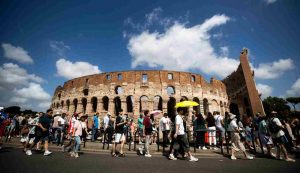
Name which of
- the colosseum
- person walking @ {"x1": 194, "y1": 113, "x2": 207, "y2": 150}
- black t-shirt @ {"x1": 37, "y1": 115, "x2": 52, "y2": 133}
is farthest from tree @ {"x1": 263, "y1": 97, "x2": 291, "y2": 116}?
black t-shirt @ {"x1": 37, "y1": 115, "x2": 52, "y2": 133}

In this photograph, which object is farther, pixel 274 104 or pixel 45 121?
pixel 274 104

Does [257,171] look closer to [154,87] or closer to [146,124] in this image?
[146,124]

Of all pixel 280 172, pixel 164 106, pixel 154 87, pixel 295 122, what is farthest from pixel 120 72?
pixel 280 172

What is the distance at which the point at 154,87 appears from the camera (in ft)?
71.8

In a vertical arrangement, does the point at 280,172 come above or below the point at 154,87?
below

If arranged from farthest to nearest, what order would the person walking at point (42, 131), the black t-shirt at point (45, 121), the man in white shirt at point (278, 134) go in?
1. the black t-shirt at point (45, 121)
2. the person walking at point (42, 131)
3. the man in white shirt at point (278, 134)

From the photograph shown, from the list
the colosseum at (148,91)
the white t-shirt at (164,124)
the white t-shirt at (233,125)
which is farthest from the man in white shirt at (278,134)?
the colosseum at (148,91)

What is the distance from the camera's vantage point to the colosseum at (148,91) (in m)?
21.5

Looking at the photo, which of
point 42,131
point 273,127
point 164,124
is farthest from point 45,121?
point 273,127

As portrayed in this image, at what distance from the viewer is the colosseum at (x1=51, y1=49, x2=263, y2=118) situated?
2153cm

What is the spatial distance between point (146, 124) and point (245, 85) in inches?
876

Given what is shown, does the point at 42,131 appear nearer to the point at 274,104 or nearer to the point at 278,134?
the point at 278,134

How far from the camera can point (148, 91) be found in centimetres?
2172

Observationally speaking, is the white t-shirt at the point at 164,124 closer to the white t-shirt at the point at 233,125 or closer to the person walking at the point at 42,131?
the white t-shirt at the point at 233,125
